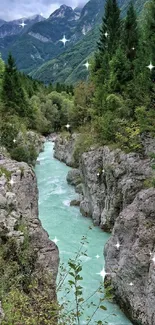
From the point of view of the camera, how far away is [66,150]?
157ft

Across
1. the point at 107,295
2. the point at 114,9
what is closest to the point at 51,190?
the point at 114,9

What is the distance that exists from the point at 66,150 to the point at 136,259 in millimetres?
33350

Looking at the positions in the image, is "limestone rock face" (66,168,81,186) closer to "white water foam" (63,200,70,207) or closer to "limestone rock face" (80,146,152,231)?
"white water foam" (63,200,70,207)

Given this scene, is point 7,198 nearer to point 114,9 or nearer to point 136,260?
point 136,260

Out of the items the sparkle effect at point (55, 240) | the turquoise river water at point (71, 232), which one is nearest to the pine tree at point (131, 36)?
the turquoise river water at point (71, 232)

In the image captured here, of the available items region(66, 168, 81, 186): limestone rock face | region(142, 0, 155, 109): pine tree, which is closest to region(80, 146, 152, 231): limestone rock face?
region(142, 0, 155, 109): pine tree

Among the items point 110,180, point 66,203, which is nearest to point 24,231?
point 110,180

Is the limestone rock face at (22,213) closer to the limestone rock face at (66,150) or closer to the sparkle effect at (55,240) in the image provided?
the sparkle effect at (55,240)

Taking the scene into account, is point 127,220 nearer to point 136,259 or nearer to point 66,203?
point 136,259

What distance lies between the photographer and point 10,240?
12.4m

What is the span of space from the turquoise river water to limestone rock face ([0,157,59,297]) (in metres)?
3.16

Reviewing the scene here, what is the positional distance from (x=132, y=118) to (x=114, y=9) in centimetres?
1310

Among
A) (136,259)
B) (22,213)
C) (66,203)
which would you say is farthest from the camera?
(66,203)

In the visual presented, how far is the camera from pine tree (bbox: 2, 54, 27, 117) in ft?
143
